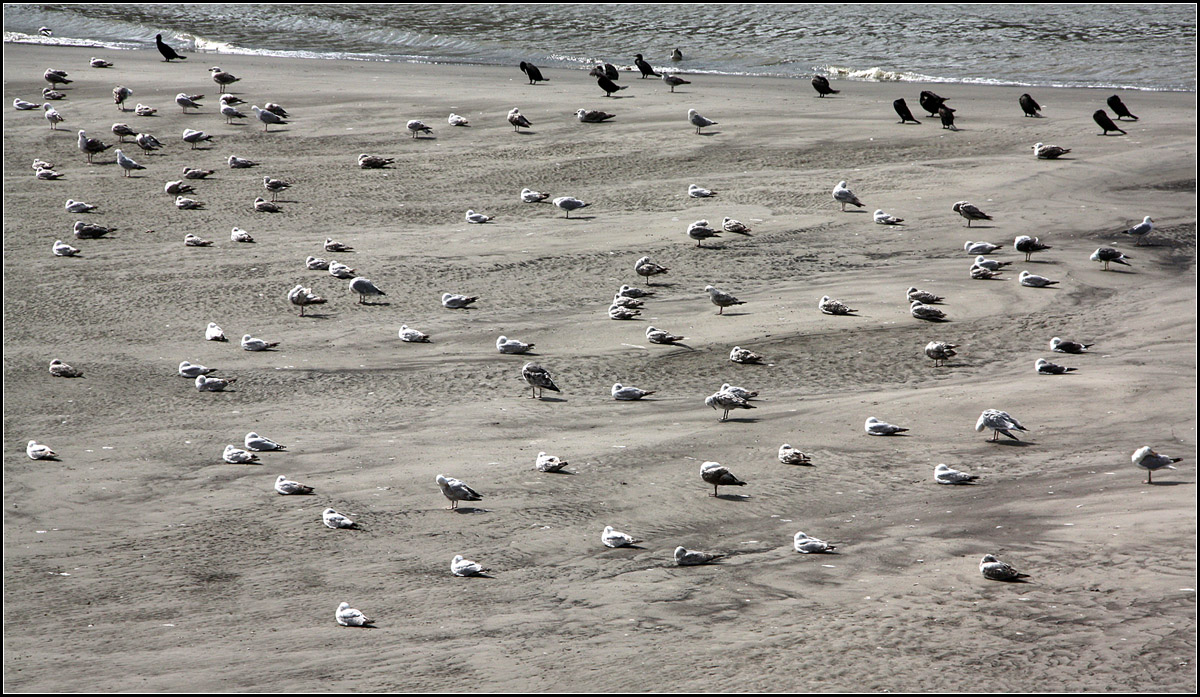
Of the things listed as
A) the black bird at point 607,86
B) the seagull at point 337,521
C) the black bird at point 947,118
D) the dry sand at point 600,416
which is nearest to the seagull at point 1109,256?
the dry sand at point 600,416

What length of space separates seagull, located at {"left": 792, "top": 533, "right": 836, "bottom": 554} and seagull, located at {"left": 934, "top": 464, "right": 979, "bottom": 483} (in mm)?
1709

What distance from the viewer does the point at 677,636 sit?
8.12 meters

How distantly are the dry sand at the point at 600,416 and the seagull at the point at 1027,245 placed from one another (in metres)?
0.20

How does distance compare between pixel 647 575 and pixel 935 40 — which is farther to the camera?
pixel 935 40

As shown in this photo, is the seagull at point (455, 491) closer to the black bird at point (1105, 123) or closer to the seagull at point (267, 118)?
the seagull at point (267, 118)

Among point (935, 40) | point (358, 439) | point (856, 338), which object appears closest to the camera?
point (358, 439)

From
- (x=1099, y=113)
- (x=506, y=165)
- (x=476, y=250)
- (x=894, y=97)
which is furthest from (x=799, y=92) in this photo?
(x=476, y=250)

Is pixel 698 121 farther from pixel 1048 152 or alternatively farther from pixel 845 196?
pixel 1048 152

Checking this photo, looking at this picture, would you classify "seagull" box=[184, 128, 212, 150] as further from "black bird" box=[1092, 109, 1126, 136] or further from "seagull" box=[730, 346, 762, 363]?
"black bird" box=[1092, 109, 1126, 136]

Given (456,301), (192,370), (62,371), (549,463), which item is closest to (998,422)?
(549,463)

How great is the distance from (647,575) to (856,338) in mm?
6027

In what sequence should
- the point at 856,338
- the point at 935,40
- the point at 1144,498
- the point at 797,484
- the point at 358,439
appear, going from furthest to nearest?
1. the point at 935,40
2. the point at 856,338
3. the point at 358,439
4. the point at 797,484
5. the point at 1144,498

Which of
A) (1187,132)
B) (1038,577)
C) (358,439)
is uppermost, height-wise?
(1187,132)

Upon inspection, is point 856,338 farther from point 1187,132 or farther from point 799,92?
point 799,92
